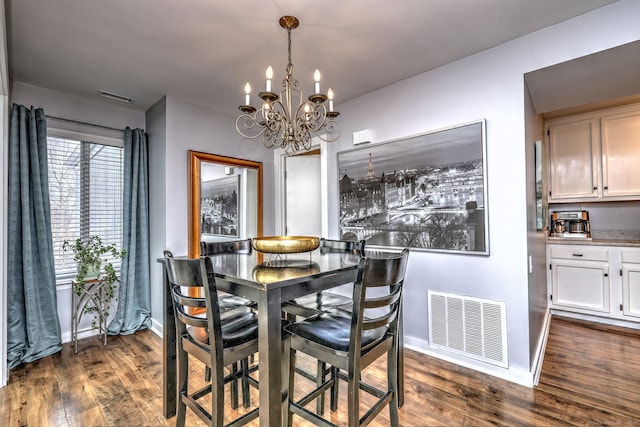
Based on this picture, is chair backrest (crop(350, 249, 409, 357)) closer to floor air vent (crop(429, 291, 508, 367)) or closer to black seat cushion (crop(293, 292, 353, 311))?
black seat cushion (crop(293, 292, 353, 311))

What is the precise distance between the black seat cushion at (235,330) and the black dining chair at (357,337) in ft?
0.68

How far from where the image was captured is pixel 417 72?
2.70m

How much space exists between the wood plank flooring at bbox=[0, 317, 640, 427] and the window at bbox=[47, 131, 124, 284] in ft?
3.57

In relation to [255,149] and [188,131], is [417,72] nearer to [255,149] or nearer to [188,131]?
[255,149]

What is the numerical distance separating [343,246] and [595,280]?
120 inches

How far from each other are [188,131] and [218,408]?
2.79 meters

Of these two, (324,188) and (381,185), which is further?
(324,188)

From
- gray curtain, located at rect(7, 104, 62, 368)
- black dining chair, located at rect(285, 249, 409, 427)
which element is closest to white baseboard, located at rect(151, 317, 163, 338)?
gray curtain, located at rect(7, 104, 62, 368)

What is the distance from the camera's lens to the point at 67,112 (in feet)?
10.0

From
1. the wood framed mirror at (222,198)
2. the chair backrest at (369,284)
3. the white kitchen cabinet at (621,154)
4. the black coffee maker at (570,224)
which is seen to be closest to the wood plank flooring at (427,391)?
the chair backrest at (369,284)

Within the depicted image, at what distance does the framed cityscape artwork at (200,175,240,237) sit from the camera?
11.2ft

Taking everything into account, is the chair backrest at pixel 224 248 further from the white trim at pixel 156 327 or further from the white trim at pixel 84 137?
the white trim at pixel 84 137

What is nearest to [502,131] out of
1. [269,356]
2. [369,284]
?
[369,284]

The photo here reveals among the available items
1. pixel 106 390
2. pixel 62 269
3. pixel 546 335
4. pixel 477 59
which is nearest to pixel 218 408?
pixel 106 390
